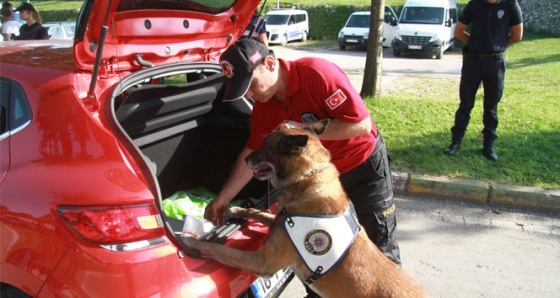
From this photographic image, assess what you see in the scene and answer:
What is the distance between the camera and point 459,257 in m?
3.63

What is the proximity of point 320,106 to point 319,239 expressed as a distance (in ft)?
2.67

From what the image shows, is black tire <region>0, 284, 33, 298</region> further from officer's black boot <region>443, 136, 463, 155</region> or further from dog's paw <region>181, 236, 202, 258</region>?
officer's black boot <region>443, 136, 463, 155</region>

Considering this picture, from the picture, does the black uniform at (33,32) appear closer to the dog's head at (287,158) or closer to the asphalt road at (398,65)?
the asphalt road at (398,65)

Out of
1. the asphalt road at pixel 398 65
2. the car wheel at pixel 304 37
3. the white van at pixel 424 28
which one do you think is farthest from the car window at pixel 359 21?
the car wheel at pixel 304 37

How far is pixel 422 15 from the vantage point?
1953cm

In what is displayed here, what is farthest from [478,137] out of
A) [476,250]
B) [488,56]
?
[476,250]

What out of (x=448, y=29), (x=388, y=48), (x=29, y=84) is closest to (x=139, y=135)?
(x=29, y=84)

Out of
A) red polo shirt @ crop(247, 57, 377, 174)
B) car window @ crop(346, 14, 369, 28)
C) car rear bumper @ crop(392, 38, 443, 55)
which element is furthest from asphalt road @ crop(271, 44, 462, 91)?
red polo shirt @ crop(247, 57, 377, 174)

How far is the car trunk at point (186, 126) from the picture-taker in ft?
8.07

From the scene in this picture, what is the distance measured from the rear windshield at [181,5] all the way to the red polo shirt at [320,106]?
74cm

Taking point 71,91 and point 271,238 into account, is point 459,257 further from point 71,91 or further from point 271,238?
point 71,91

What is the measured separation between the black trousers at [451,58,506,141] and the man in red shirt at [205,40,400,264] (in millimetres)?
2924

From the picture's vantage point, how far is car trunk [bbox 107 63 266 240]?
2.46 meters

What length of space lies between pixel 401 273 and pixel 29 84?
1.98m
